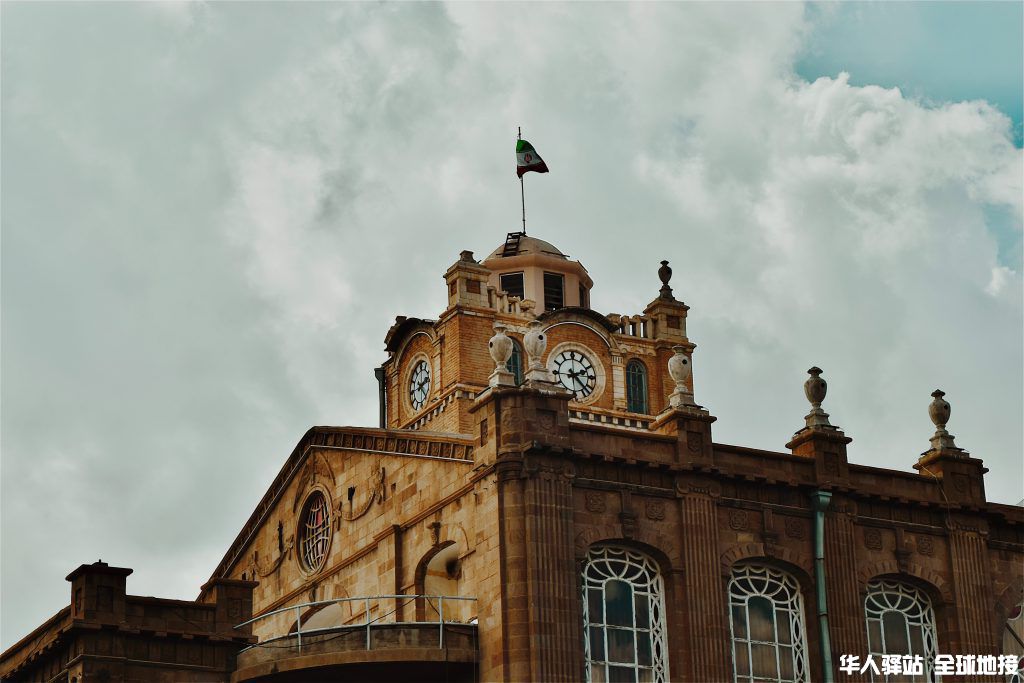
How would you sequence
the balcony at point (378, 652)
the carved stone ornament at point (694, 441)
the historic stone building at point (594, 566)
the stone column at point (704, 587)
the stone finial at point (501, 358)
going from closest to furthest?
the balcony at point (378, 652) → the historic stone building at point (594, 566) → the stone column at point (704, 587) → the stone finial at point (501, 358) → the carved stone ornament at point (694, 441)

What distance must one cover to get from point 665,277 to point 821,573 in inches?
1021

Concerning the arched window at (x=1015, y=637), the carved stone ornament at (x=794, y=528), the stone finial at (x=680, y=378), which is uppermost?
the stone finial at (x=680, y=378)

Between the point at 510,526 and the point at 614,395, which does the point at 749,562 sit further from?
the point at 614,395

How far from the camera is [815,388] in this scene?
1619 inches

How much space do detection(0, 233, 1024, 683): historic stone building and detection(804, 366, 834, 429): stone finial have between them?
0.18 feet

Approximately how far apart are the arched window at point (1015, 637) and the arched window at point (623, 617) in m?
9.18

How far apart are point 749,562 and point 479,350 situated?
21.4 meters

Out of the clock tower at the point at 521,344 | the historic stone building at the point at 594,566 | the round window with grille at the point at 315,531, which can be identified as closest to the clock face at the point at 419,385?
the clock tower at the point at 521,344

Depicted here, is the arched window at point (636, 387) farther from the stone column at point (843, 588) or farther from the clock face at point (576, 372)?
the stone column at point (843, 588)

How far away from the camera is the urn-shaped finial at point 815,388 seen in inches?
1617

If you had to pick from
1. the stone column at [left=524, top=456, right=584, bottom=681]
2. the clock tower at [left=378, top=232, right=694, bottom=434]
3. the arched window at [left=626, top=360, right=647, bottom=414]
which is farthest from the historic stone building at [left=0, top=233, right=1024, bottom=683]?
the arched window at [left=626, top=360, right=647, bottom=414]

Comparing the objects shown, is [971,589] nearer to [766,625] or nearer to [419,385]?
[766,625]

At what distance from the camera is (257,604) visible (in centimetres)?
4741

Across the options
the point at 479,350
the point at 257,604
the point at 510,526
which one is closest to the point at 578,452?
the point at 510,526
